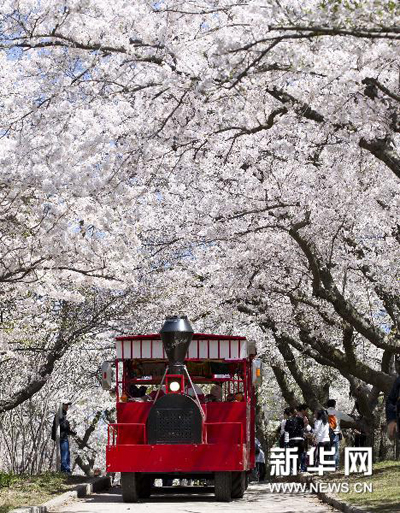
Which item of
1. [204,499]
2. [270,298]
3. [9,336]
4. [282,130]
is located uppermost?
[282,130]

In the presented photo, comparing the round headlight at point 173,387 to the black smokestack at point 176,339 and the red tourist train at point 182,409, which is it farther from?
the black smokestack at point 176,339

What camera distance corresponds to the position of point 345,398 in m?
58.2

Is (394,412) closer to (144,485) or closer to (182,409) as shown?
(182,409)

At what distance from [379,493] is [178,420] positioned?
3304 mm

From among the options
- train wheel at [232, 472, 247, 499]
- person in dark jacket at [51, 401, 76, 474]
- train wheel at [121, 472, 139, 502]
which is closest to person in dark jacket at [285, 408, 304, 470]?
person in dark jacket at [51, 401, 76, 474]

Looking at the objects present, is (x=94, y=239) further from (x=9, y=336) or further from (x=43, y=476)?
(x=43, y=476)

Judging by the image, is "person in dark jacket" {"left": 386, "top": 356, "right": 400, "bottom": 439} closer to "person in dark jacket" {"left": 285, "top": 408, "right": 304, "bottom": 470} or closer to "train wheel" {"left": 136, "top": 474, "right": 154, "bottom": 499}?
"train wheel" {"left": 136, "top": 474, "right": 154, "bottom": 499}

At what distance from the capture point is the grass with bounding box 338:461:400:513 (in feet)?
42.5

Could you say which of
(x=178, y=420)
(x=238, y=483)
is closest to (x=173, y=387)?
(x=178, y=420)

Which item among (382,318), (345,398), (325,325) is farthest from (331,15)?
(345,398)

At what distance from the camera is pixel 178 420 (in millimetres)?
16047

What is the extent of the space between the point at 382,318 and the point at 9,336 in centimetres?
1479

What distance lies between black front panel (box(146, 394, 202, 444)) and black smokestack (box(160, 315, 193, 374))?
0.48 meters

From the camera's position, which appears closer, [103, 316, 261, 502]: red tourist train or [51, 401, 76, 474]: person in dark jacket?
[103, 316, 261, 502]: red tourist train
